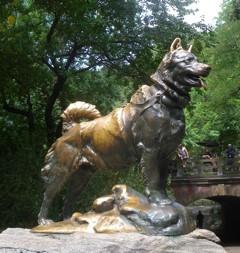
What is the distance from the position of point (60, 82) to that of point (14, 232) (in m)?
9.99

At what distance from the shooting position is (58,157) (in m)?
6.48

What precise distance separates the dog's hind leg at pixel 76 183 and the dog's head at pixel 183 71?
53.1 inches

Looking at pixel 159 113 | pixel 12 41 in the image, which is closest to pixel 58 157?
pixel 159 113

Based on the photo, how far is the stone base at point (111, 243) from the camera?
5.26 meters

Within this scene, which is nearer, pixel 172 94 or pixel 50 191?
pixel 172 94

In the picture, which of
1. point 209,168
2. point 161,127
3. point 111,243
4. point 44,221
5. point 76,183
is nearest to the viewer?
point 111,243

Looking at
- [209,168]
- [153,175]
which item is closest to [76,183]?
[153,175]

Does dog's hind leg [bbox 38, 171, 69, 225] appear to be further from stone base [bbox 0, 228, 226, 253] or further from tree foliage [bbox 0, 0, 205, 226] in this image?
tree foliage [bbox 0, 0, 205, 226]

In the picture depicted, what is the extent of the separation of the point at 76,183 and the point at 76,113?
0.80 metres

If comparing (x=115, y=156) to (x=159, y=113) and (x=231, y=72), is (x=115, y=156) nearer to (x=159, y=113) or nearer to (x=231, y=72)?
(x=159, y=113)

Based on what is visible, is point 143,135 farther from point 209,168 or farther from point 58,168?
point 209,168

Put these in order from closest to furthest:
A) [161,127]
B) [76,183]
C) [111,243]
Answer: [111,243] → [161,127] → [76,183]

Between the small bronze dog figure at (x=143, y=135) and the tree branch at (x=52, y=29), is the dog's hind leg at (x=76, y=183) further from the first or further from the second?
the tree branch at (x=52, y=29)

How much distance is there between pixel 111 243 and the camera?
5.30m
